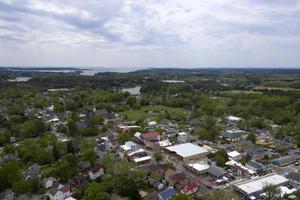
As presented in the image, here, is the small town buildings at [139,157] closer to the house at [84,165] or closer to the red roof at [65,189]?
the house at [84,165]

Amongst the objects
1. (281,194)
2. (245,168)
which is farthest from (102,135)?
(281,194)

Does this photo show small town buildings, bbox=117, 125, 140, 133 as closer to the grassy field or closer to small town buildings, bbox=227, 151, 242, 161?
the grassy field

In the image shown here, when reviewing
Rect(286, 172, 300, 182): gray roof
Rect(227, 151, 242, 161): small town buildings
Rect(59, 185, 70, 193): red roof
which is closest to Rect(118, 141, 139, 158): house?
Rect(59, 185, 70, 193): red roof

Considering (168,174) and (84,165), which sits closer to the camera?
(168,174)

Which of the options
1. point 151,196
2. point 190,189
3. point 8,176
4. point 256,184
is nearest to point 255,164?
point 256,184

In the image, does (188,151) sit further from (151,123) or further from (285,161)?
(151,123)
